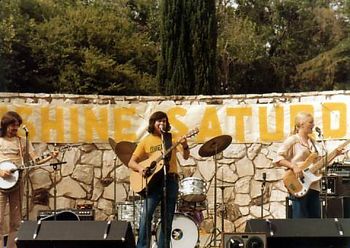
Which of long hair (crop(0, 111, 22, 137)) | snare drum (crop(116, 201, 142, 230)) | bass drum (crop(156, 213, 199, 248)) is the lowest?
bass drum (crop(156, 213, 199, 248))

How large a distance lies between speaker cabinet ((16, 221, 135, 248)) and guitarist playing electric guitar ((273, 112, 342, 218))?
231 centimetres

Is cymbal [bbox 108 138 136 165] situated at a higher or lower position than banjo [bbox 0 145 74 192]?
higher

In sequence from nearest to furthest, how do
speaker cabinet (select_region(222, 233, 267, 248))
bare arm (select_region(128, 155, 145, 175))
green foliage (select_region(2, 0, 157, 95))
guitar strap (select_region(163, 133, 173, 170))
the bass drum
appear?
speaker cabinet (select_region(222, 233, 267, 248)) < guitar strap (select_region(163, 133, 173, 170)) < bare arm (select_region(128, 155, 145, 175)) < the bass drum < green foliage (select_region(2, 0, 157, 95))

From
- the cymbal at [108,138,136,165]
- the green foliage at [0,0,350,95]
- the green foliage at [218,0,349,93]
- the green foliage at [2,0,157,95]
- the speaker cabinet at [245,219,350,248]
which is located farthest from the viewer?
the green foliage at [218,0,349,93]

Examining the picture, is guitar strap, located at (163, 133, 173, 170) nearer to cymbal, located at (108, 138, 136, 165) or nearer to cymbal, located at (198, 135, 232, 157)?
cymbal, located at (198, 135, 232, 157)

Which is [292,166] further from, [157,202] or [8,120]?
[8,120]

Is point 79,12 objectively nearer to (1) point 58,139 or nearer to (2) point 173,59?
(2) point 173,59

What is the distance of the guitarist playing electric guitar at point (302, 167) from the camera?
721 centimetres

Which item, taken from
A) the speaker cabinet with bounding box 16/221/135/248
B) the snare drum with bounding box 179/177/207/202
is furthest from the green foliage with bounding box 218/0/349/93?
the speaker cabinet with bounding box 16/221/135/248

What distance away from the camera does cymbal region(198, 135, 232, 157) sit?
25.0ft

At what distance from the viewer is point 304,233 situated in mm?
5453

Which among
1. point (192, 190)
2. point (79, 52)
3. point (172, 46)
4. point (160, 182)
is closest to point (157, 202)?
point (160, 182)

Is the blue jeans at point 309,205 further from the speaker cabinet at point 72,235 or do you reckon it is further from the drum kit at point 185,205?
the speaker cabinet at point 72,235

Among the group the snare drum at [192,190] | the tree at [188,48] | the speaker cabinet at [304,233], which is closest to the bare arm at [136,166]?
the snare drum at [192,190]
